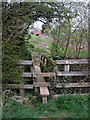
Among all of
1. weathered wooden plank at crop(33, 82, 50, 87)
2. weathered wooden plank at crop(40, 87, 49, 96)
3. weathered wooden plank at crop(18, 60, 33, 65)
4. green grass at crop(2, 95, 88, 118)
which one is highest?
weathered wooden plank at crop(18, 60, 33, 65)

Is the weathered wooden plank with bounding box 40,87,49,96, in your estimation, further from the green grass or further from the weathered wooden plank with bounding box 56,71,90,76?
the weathered wooden plank with bounding box 56,71,90,76

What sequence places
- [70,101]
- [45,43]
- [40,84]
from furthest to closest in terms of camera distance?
[45,43], [40,84], [70,101]

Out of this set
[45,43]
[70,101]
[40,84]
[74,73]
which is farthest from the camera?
[45,43]

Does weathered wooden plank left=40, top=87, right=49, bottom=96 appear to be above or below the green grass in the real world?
above

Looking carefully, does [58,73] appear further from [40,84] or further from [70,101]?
[70,101]

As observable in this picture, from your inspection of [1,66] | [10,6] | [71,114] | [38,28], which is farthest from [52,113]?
[10,6]

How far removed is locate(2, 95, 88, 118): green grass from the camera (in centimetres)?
164

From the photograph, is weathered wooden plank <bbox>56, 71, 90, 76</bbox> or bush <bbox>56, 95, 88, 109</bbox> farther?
weathered wooden plank <bbox>56, 71, 90, 76</bbox>

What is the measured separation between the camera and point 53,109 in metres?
1.73

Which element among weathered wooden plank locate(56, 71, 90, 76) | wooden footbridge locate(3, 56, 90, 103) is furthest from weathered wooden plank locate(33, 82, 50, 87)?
weathered wooden plank locate(56, 71, 90, 76)

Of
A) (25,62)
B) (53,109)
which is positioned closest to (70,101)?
(53,109)

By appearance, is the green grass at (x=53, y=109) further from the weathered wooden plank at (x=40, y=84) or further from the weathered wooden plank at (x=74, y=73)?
the weathered wooden plank at (x=74, y=73)

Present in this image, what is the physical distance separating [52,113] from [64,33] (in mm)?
1233

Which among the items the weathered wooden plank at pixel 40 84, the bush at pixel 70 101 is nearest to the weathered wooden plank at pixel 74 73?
the weathered wooden plank at pixel 40 84
